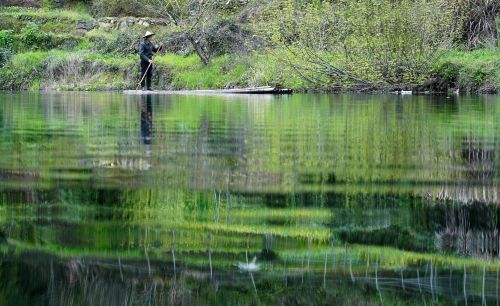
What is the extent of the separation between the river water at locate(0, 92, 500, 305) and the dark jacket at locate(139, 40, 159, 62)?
19.1 meters

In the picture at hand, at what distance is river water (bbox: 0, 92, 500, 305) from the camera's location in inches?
126

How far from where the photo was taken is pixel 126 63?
35.1m

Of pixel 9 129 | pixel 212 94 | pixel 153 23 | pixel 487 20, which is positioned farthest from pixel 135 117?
pixel 153 23

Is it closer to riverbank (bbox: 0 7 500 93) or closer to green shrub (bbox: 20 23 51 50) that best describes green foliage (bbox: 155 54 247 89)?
riverbank (bbox: 0 7 500 93)

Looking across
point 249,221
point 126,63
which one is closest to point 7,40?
point 126,63

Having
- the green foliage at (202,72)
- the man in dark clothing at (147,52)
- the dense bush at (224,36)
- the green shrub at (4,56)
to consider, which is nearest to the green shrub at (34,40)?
the green shrub at (4,56)

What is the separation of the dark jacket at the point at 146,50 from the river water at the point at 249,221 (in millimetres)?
19087

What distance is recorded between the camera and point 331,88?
27.2m

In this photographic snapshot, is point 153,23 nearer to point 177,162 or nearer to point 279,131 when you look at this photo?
point 279,131

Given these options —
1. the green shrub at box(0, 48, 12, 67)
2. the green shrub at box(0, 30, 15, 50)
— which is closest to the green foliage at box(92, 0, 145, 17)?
the green shrub at box(0, 30, 15, 50)

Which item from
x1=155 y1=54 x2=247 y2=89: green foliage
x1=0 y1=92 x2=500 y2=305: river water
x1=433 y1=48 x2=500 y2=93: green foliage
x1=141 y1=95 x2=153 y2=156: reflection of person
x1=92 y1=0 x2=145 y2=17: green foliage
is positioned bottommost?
x1=0 y1=92 x2=500 y2=305: river water

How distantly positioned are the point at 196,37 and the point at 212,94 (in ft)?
28.7

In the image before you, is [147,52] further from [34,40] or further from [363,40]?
[34,40]

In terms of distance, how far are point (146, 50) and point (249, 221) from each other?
2421cm
